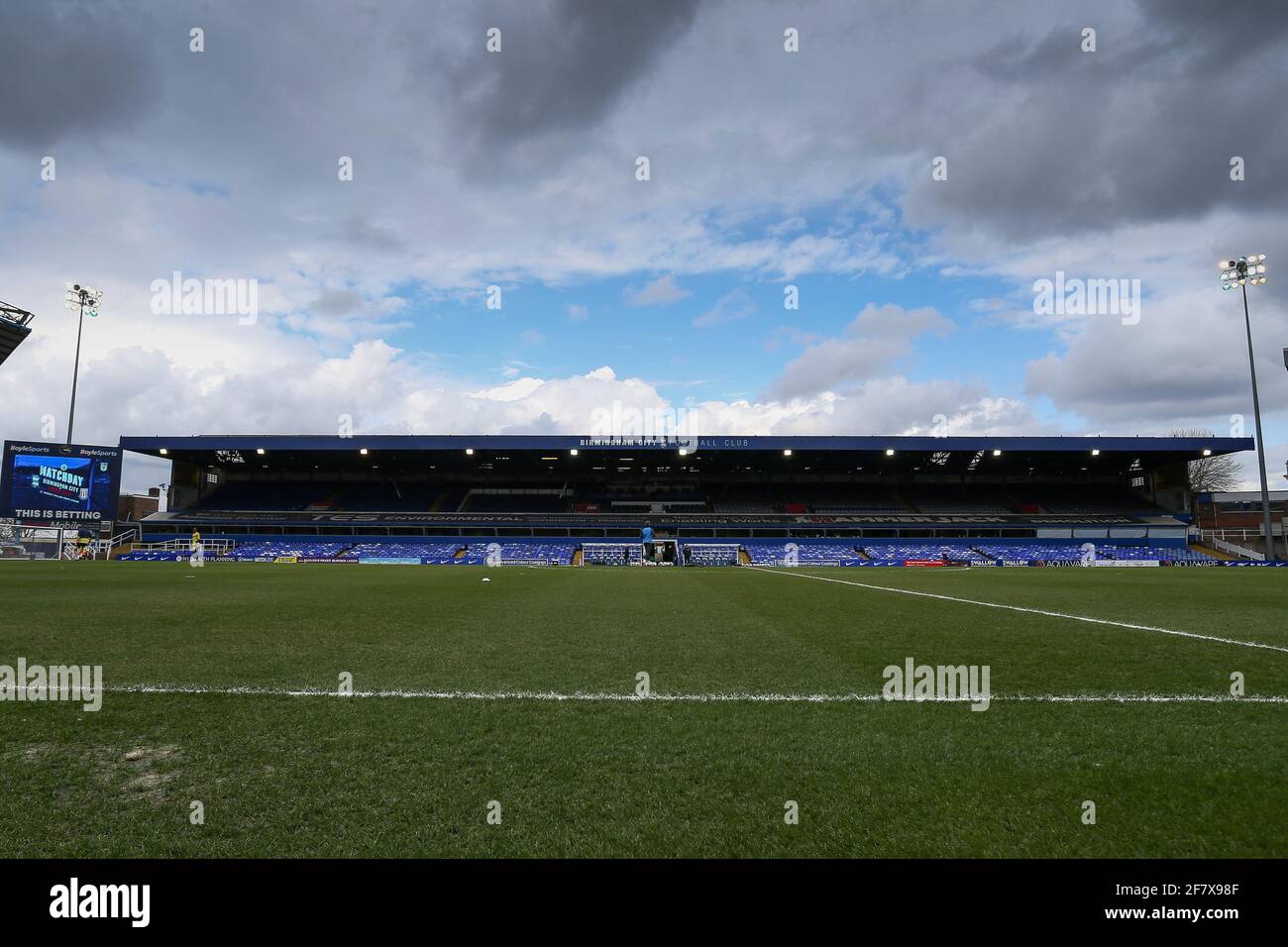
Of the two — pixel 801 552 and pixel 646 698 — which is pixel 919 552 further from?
pixel 646 698

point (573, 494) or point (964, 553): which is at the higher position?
point (573, 494)

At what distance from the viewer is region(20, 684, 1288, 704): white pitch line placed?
4.30 m

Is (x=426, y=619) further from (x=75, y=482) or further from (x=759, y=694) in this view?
(x=75, y=482)

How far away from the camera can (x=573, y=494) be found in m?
56.5

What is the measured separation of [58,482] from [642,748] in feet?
127

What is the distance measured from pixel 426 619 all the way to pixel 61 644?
12.9 ft

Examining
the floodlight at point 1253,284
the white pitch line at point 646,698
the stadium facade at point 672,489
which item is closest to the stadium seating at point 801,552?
the stadium facade at point 672,489

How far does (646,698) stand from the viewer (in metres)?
4.41

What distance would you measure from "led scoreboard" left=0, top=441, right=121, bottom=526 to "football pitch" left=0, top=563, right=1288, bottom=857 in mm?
30304

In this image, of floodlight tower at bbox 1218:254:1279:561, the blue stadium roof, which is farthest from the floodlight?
the blue stadium roof

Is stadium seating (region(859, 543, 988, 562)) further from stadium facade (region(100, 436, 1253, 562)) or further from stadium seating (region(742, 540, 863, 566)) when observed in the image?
stadium seating (region(742, 540, 863, 566))

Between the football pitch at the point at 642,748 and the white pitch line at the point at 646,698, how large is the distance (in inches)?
1.2
